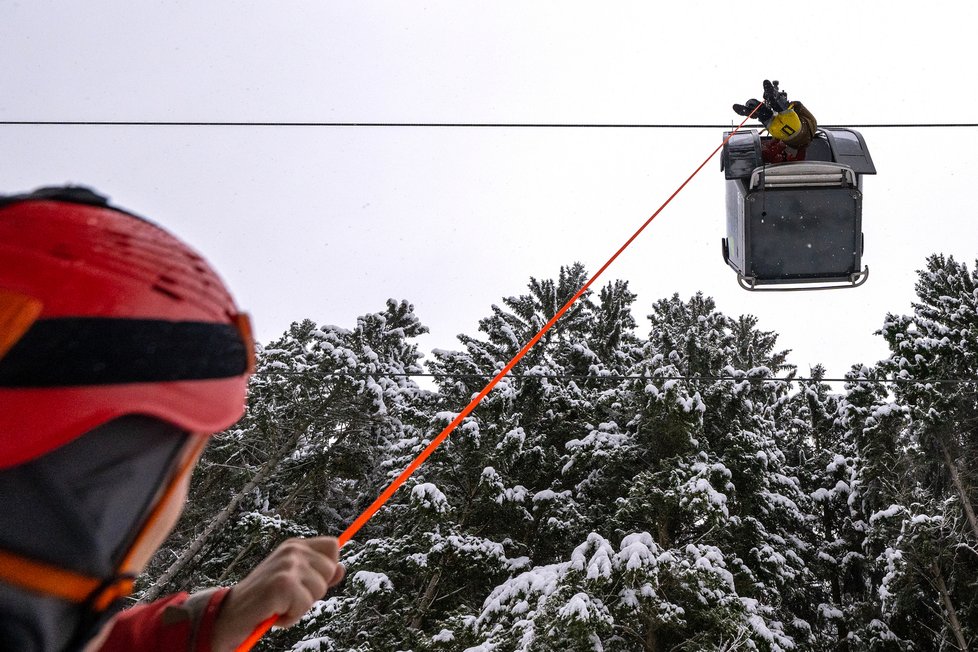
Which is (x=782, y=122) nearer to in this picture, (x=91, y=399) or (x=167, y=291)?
(x=167, y=291)

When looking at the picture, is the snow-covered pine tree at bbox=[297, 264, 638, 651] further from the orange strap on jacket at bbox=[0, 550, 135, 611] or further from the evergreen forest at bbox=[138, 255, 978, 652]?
the orange strap on jacket at bbox=[0, 550, 135, 611]

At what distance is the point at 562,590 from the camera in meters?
11.8

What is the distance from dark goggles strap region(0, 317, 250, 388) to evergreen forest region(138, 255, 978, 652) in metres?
11.9

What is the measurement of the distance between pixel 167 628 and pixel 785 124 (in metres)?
7.00

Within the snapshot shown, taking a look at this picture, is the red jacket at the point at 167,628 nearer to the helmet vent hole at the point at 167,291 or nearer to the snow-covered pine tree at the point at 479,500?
the helmet vent hole at the point at 167,291

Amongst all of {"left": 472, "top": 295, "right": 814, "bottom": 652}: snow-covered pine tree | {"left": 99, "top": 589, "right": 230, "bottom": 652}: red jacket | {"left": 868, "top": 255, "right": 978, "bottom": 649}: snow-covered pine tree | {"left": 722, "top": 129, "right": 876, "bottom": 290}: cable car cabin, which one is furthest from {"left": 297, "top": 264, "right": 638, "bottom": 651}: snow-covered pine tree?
{"left": 99, "top": 589, "right": 230, "bottom": 652}: red jacket

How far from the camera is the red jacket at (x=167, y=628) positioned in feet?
3.31

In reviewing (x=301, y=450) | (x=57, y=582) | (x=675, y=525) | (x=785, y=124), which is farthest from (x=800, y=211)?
(x=301, y=450)

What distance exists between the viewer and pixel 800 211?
23.2 ft

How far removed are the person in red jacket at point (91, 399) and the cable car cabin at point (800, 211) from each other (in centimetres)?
675

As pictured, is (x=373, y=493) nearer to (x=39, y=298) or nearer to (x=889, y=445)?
(x=889, y=445)

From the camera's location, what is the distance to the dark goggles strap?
0.64 meters

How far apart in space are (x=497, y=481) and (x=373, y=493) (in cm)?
547

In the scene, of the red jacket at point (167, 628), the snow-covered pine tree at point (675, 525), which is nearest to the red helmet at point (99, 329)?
the red jacket at point (167, 628)
